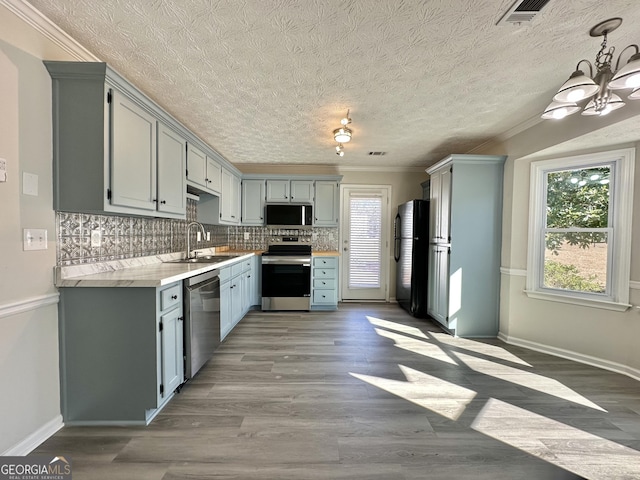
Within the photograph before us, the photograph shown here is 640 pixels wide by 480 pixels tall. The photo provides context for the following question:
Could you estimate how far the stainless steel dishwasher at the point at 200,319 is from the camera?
2104mm

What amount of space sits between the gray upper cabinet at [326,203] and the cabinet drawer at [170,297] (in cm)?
284

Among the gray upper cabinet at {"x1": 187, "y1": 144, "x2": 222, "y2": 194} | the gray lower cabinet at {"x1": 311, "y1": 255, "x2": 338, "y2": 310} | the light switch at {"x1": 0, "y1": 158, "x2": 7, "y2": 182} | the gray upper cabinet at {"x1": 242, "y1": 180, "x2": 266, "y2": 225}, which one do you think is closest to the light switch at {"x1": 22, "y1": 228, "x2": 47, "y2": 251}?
the light switch at {"x1": 0, "y1": 158, "x2": 7, "y2": 182}

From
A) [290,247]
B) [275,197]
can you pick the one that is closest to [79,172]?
[275,197]

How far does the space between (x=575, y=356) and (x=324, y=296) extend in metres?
2.96

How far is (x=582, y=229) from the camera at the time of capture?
279 cm

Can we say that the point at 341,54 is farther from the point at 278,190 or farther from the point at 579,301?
the point at 579,301

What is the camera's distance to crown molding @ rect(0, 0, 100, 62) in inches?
56.6

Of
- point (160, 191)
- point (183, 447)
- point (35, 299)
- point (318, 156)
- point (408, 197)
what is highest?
point (318, 156)

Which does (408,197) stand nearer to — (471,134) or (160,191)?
(471,134)

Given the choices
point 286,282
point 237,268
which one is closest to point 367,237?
point 286,282

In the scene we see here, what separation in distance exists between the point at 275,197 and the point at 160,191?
2.44 m

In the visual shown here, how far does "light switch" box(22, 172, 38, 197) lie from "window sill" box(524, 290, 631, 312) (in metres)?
4.27

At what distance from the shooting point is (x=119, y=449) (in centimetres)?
157

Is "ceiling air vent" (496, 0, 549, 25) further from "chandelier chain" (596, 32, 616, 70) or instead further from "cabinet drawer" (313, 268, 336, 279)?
"cabinet drawer" (313, 268, 336, 279)
